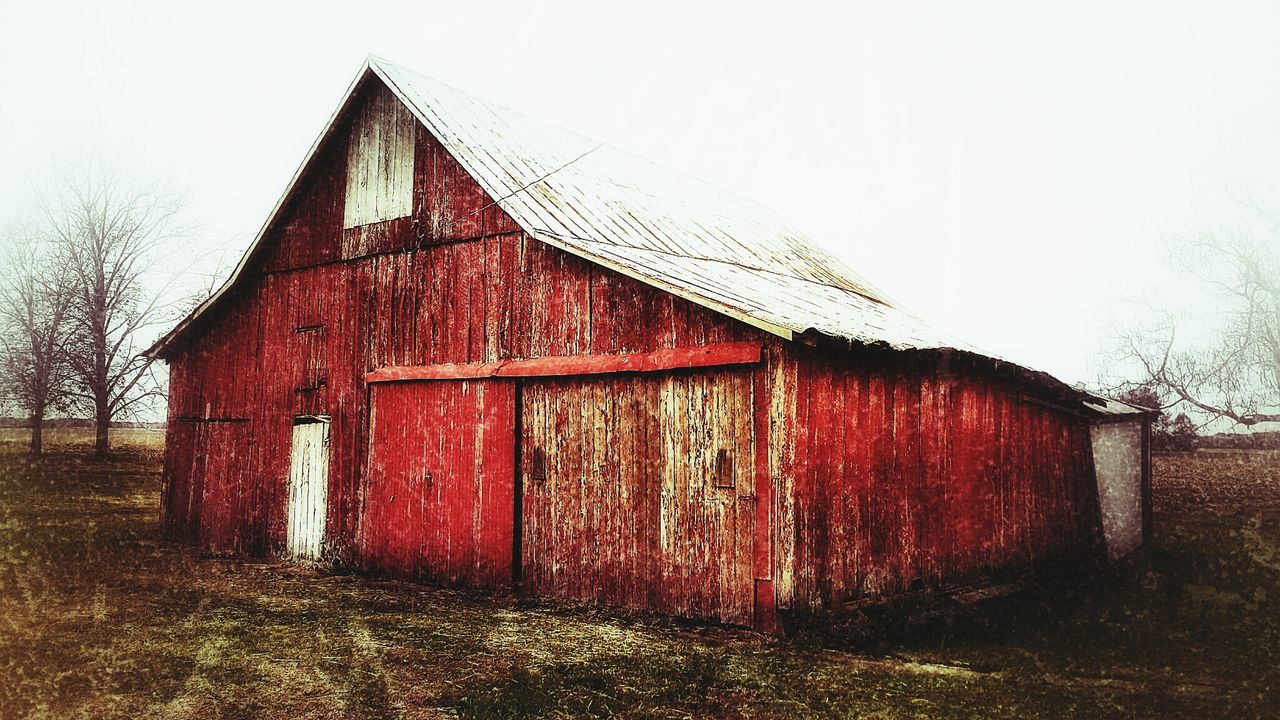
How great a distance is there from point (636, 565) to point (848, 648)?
7.44 feet

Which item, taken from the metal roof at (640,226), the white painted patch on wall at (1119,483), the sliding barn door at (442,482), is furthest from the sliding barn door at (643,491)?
the white painted patch on wall at (1119,483)

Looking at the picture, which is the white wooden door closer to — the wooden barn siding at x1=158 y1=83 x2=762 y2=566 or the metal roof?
the wooden barn siding at x1=158 y1=83 x2=762 y2=566

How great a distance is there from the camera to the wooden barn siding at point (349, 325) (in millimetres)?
9633

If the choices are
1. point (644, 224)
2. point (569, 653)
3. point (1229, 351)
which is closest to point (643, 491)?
point (569, 653)

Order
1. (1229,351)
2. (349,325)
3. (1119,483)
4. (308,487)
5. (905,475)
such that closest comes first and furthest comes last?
(905,475) < (349,325) < (308,487) < (1119,483) < (1229,351)

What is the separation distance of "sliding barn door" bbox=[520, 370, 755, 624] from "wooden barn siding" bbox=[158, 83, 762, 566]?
55 cm

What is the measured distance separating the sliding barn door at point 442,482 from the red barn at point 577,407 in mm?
38

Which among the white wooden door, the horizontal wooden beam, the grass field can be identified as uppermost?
the horizontal wooden beam

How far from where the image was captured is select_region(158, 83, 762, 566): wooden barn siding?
9633mm

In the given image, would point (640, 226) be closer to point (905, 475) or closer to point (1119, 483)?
point (905, 475)

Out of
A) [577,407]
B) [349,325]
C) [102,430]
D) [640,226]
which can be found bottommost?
[102,430]

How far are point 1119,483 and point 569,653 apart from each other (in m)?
10.8

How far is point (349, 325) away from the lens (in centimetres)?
1224

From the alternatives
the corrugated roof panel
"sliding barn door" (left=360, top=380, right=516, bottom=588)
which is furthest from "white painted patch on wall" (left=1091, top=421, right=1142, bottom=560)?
"sliding barn door" (left=360, top=380, right=516, bottom=588)
